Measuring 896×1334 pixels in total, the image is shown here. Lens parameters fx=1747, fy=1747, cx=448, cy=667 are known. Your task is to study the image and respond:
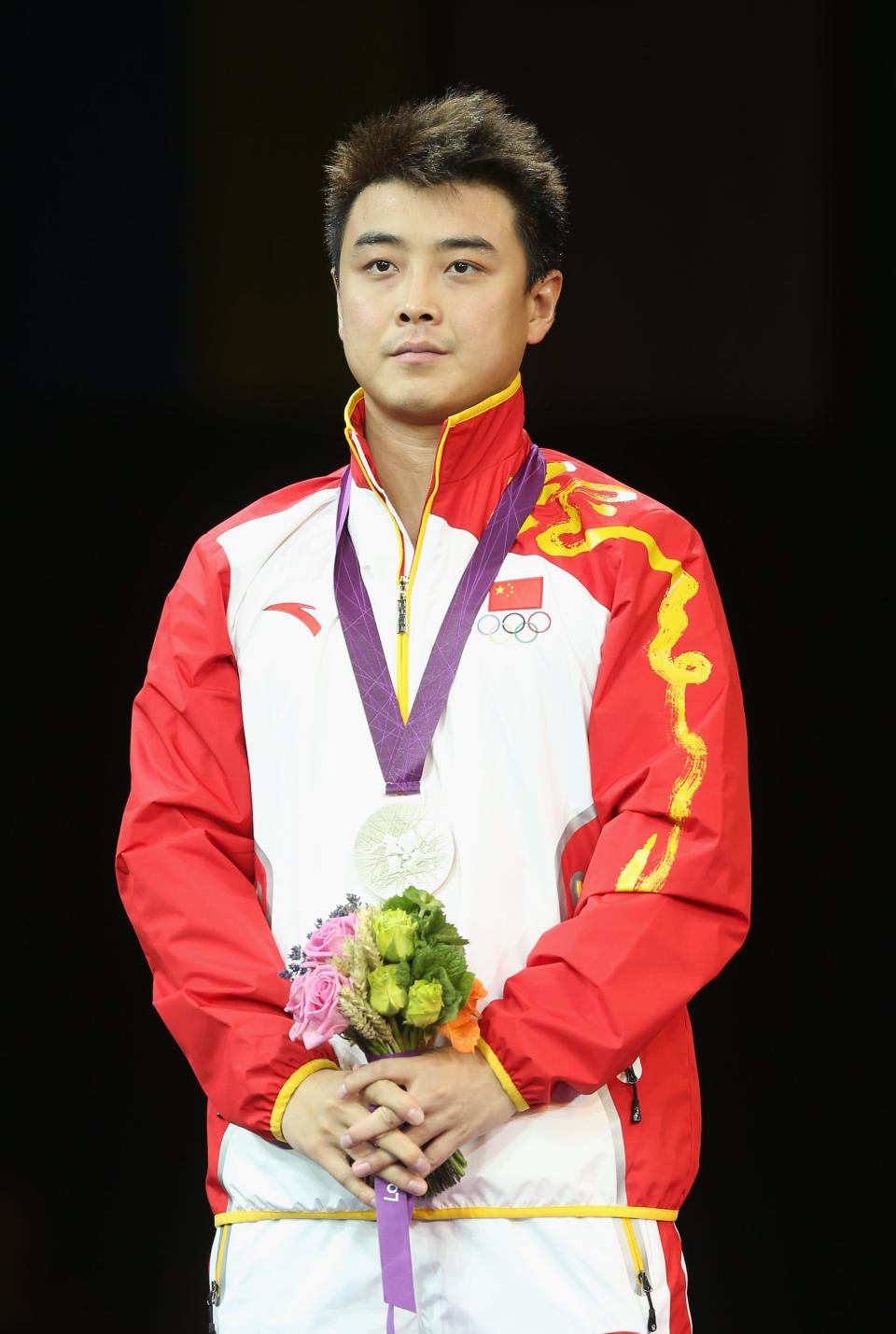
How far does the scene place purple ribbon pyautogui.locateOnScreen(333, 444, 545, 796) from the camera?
86.4 inches

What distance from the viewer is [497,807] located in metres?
2.18

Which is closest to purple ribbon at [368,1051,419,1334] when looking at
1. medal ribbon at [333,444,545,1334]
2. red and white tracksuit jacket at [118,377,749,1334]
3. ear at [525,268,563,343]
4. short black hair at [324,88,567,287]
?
red and white tracksuit jacket at [118,377,749,1334]

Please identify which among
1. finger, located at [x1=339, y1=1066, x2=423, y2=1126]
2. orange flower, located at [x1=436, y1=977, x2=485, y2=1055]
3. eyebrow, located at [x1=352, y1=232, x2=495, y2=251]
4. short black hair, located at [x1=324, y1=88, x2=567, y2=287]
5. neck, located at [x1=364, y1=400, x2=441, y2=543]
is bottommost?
finger, located at [x1=339, y1=1066, x2=423, y2=1126]

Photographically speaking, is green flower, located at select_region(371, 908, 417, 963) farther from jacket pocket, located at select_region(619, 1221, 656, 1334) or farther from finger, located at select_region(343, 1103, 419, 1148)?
jacket pocket, located at select_region(619, 1221, 656, 1334)

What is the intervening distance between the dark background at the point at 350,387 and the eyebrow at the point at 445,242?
0.89 m

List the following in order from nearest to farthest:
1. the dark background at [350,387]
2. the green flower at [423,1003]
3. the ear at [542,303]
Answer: the green flower at [423,1003] → the ear at [542,303] → the dark background at [350,387]

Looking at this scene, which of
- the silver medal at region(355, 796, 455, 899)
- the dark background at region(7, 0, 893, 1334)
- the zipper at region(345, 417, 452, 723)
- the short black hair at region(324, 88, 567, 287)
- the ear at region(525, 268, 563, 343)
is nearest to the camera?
the silver medal at region(355, 796, 455, 899)

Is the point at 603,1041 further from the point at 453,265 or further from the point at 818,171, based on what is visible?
the point at 818,171

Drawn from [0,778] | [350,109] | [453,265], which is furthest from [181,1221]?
[350,109]

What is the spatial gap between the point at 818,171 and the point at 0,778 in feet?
6.02

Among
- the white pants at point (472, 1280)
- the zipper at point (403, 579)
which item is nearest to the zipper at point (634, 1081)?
the white pants at point (472, 1280)

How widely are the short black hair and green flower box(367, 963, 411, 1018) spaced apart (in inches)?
39.8

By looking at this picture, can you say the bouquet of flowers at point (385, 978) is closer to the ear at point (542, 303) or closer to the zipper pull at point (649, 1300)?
the zipper pull at point (649, 1300)

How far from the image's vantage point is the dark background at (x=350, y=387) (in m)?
3.10
